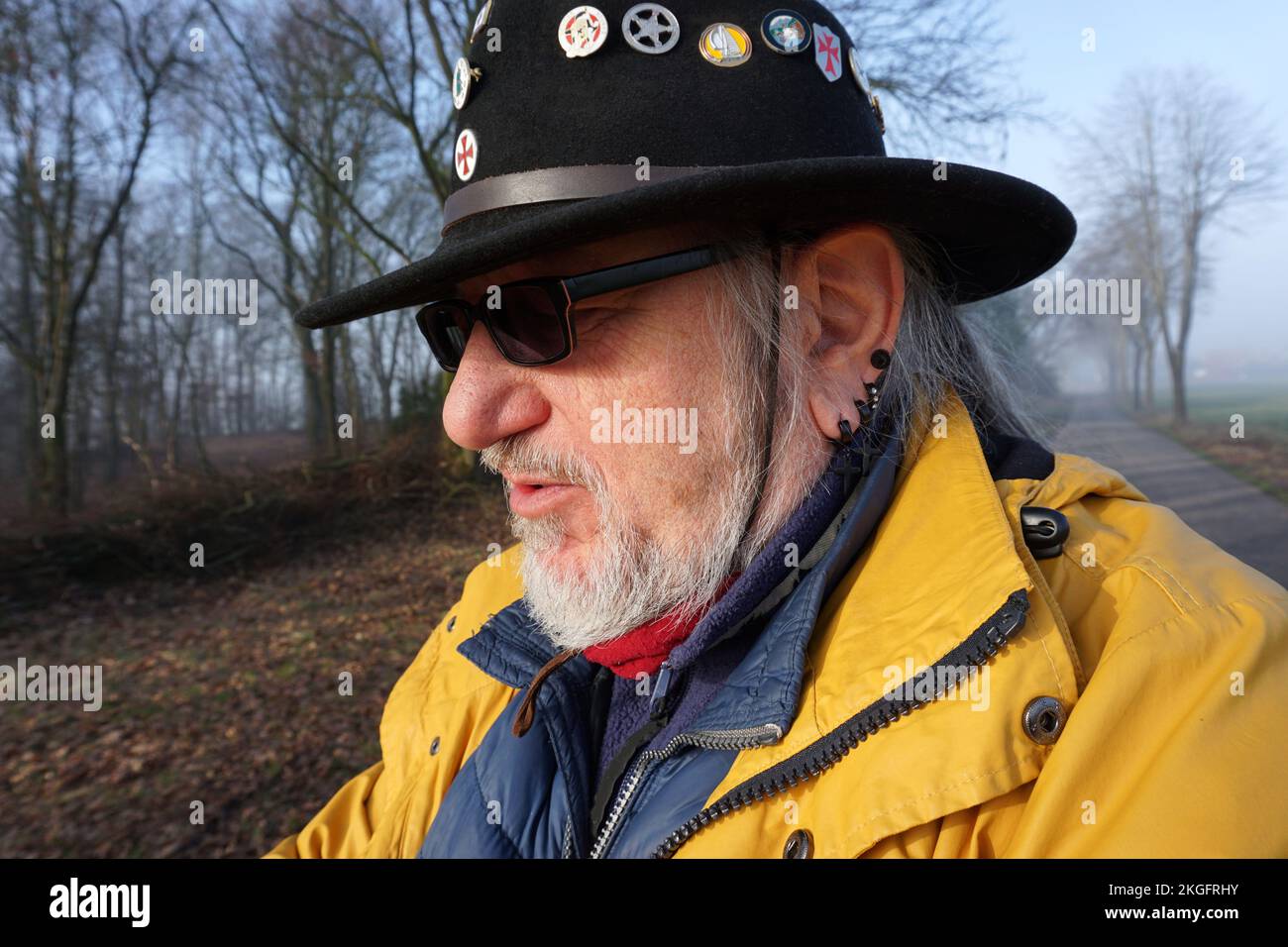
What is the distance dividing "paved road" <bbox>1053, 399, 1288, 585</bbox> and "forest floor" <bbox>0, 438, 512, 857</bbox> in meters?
4.50

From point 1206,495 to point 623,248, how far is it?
3675mm

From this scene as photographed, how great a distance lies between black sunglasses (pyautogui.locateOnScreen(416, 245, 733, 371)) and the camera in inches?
52.1

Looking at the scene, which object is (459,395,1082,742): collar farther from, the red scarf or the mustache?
the mustache

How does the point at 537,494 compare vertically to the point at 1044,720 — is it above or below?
above

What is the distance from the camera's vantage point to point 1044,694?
3.04ft

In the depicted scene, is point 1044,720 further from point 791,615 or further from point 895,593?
point 791,615

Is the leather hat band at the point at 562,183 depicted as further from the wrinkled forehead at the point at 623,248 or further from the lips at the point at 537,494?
the lips at the point at 537,494

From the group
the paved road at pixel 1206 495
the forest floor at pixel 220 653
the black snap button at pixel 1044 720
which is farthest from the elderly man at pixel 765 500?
the forest floor at pixel 220 653

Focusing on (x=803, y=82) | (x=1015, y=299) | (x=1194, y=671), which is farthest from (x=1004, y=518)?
(x=1015, y=299)

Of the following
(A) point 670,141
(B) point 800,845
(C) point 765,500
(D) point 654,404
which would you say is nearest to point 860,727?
(B) point 800,845

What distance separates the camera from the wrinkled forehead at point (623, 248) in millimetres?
1323

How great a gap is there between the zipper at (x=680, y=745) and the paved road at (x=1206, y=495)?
958 millimetres

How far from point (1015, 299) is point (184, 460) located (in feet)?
37.0

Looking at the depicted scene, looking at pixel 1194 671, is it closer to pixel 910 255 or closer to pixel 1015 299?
pixel 910 255
